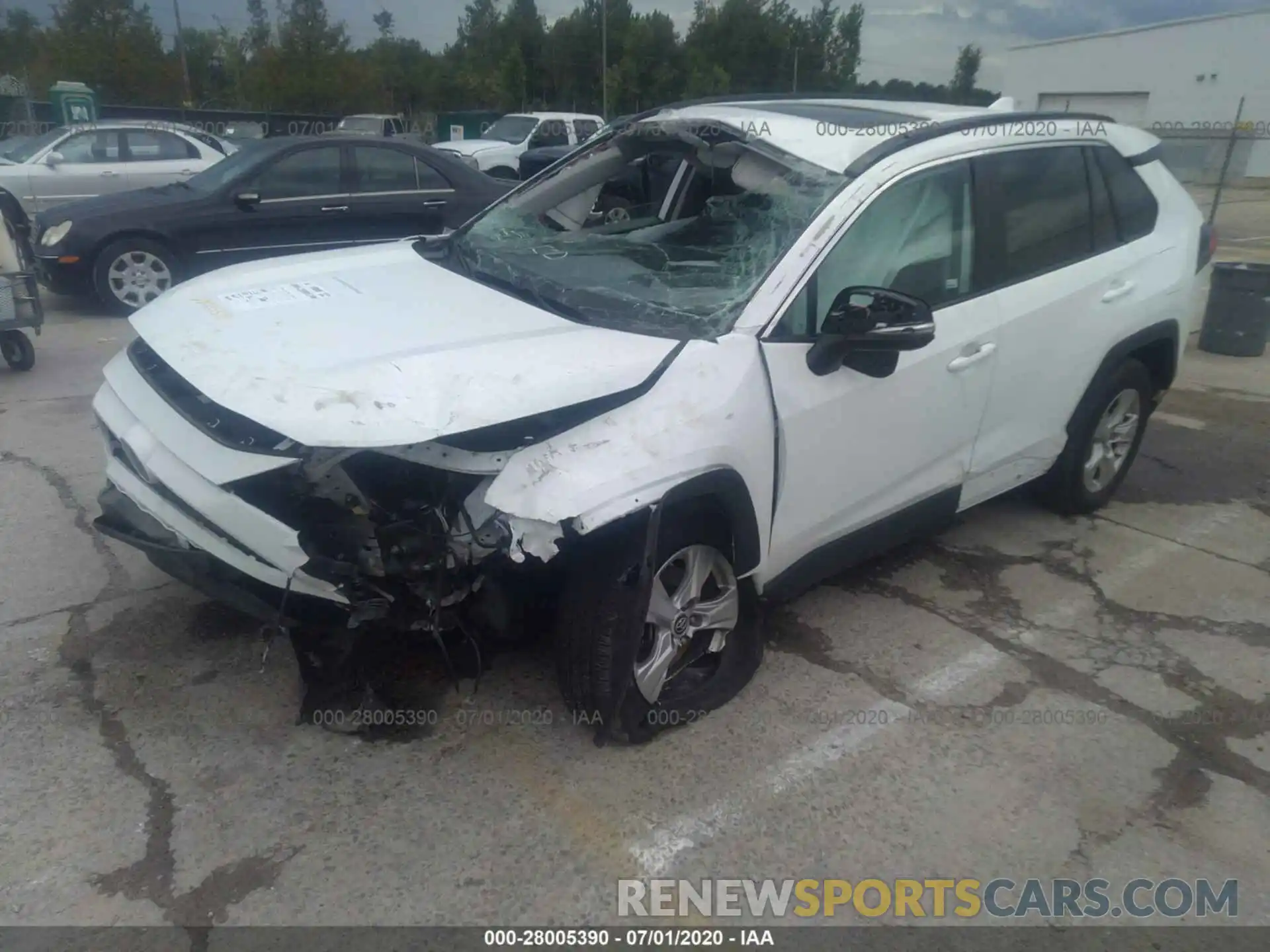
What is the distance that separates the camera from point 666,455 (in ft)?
A: 9.04

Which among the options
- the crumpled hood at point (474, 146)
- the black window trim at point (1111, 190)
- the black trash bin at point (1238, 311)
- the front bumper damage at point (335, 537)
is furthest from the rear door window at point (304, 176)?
the crumpled hood at point (474, 146)

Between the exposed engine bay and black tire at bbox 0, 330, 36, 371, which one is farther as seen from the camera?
black tire at bbox 0, 330, 36, 371

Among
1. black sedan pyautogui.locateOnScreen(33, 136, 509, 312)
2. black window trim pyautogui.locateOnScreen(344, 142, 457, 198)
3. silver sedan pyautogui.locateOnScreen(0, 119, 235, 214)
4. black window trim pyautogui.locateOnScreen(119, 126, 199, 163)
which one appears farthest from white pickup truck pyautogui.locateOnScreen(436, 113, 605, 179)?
black sedan pyautogui.locateOnScreen(33, 136, 509, 312)

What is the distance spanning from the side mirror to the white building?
33.7m

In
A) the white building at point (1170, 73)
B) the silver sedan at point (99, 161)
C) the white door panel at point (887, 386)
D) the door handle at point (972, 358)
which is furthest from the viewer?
the white building at point (1170, 73)

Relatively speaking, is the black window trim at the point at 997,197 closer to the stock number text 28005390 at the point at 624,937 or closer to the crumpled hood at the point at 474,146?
the stock number text 28005390 at the point at 624,937

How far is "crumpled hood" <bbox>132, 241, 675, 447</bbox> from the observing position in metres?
2.56

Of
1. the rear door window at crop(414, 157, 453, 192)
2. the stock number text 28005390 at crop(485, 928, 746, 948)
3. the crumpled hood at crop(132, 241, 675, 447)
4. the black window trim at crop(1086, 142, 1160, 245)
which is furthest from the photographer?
the rear door window at crop(414, 157, 453, 192)

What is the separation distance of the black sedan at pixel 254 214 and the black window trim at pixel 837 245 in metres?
6.50

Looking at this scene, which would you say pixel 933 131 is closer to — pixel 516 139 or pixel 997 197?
pixel 997 197

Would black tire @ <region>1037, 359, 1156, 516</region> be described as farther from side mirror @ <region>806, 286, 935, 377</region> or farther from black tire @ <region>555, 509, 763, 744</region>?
black tire @ <region>555, 509, 763, 744</region>

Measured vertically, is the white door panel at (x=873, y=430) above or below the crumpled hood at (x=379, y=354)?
below

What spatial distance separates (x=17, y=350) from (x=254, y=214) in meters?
2.53

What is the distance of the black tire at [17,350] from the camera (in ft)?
22.5
